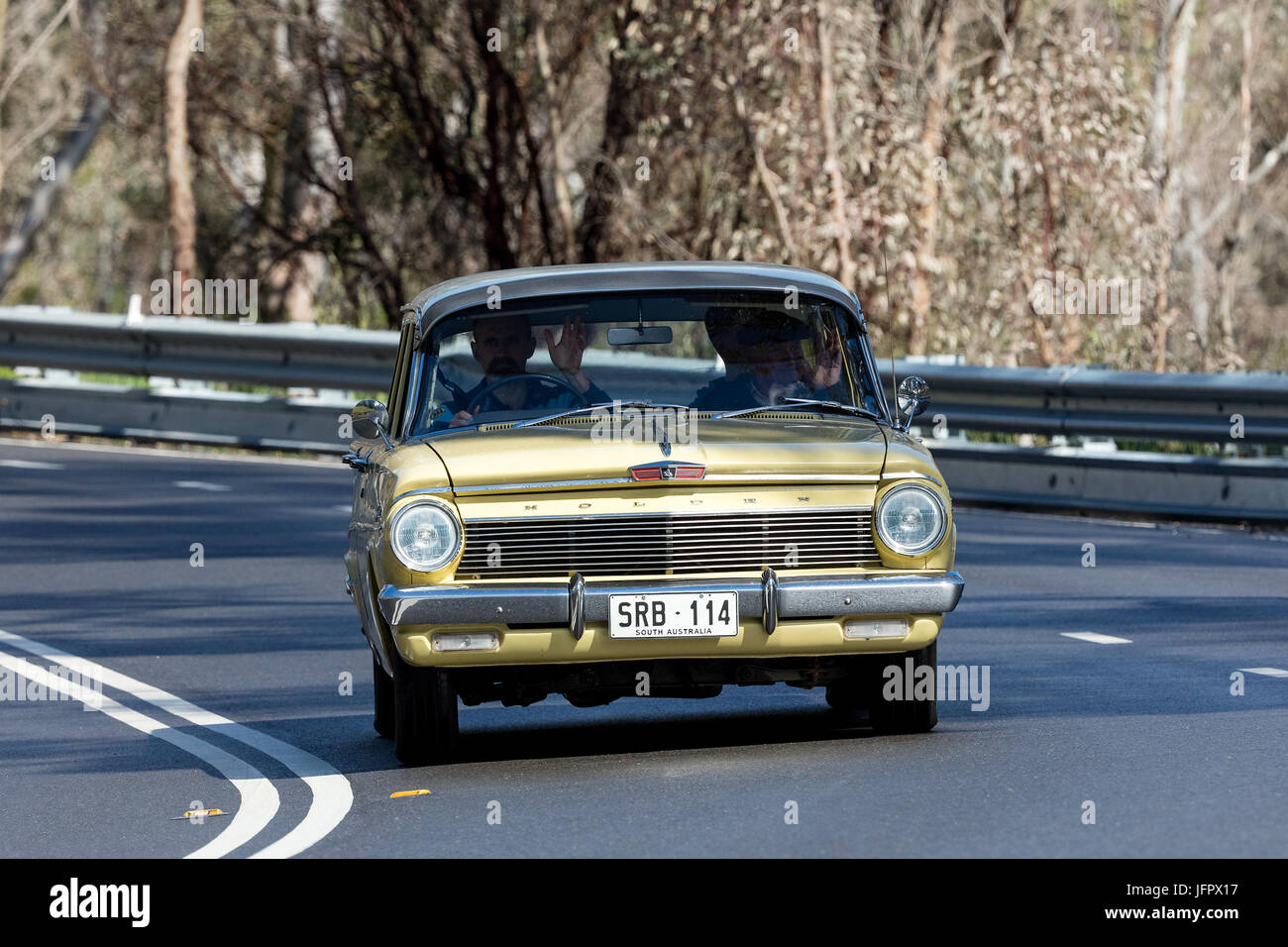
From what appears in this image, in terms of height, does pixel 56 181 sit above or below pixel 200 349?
above

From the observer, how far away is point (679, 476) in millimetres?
7863

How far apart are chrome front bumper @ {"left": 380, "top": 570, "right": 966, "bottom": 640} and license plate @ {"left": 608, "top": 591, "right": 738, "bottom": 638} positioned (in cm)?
3

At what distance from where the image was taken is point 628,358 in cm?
876

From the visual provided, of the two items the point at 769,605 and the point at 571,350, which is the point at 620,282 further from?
the point at 769,605

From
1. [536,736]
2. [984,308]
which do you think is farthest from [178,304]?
[536,736]

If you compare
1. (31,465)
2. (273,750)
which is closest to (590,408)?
(273,750)

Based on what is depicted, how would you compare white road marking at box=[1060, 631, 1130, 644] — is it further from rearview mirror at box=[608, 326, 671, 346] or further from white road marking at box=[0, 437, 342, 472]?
white road marking at box=[0, 437, 342, 472]

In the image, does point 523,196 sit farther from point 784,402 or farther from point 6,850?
point 6,850

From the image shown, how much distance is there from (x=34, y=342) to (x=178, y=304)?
577cm

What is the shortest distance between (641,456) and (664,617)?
57cm

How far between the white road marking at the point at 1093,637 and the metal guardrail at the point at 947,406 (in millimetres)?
5269
